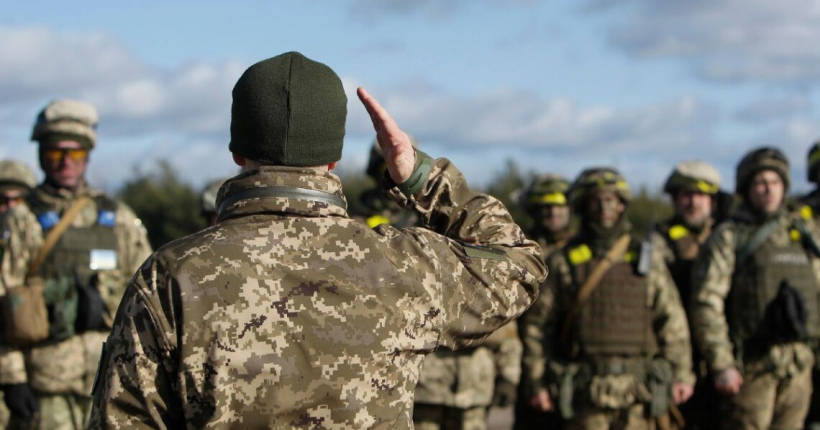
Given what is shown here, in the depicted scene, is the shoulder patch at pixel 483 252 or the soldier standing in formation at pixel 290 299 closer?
the soldier standing in formation at pixel 290 299

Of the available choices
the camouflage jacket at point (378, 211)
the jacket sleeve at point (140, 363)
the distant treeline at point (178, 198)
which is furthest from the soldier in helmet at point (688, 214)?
the distant treeline at point (178, 198)

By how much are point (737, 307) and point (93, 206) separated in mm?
4731

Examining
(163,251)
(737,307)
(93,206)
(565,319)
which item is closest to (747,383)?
(737,307)

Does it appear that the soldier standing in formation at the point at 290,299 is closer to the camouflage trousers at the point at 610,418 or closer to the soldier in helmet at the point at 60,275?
the soldier in helmet at the point at 60,275

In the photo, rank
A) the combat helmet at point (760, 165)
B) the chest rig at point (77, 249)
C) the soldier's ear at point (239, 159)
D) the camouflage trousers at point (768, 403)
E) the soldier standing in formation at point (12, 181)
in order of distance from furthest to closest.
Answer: the soldier standing in formation at point (12, 181) < the combat helmet at point (760, 165) < the camouflage trousers at point (768, 403) < the chest rig at point (77, 249) < the soldier's ear at point (239, 159)

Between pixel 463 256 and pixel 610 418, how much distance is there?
218 inches

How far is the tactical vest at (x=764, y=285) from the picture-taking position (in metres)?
8.67

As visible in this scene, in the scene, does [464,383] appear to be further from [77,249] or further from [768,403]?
[77,249]

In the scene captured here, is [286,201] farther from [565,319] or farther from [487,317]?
[565,319]

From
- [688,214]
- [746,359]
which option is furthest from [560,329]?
[688,214]

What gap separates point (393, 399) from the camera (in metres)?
2.98

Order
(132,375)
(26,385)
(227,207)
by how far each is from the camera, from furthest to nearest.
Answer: (26,385)
(227,207)
(132,375)

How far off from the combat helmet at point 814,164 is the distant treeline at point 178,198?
13.5 m

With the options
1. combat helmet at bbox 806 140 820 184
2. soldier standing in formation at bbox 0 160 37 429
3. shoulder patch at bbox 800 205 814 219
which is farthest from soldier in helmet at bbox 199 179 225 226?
combat helmet at bbox 806 140 820 184
